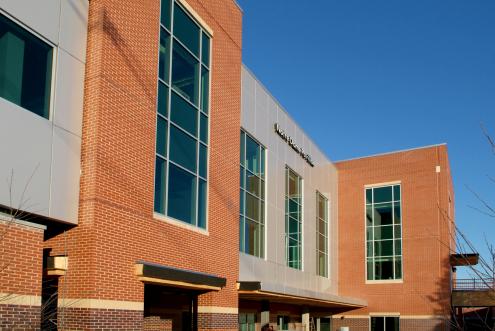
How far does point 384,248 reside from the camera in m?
41.3

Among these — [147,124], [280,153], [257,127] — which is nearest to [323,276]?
[280,153]

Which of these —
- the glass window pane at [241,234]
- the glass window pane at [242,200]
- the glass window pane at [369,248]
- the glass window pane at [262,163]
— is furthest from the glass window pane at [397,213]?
the glass window pane at [241,234]

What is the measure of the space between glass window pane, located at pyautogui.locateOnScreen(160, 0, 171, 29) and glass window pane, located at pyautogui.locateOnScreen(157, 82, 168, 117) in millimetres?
1949

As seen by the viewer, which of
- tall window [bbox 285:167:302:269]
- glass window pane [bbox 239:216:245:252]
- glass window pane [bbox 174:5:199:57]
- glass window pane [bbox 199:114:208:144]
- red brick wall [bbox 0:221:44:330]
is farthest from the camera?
tall window [bbox 285:167:302:269]

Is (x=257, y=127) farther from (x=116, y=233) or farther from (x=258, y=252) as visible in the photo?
(x=116, y=233)

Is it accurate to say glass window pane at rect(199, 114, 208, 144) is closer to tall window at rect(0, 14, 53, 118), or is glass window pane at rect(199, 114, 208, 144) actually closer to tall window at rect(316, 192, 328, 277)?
tall window at rect(0, 14, 53, 118)

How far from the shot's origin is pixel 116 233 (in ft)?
49.2

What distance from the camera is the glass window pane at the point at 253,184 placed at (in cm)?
2659

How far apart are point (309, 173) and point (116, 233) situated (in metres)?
21.7

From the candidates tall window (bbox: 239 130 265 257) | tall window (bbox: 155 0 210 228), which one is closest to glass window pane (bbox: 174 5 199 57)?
tall window (bbox: 155 0 210 228)

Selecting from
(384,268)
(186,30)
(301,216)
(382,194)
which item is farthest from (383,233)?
(186,30)

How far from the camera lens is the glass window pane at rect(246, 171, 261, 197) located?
26594mm

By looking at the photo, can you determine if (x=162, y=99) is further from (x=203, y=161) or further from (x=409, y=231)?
(x=409, y=231)

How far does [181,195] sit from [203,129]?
2.81m
